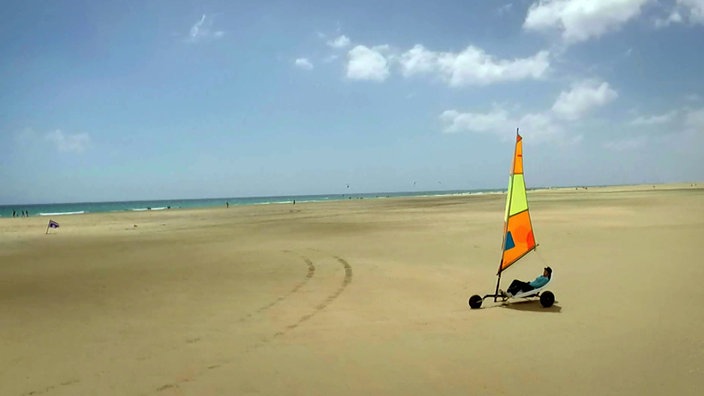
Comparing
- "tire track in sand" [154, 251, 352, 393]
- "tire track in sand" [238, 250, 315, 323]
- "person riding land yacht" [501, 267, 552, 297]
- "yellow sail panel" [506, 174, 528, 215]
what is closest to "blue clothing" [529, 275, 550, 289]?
"person riding land yacht" [501, 267, 552, 297]

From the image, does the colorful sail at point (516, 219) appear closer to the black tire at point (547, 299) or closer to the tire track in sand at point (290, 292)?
the black tire at point (547, 299)

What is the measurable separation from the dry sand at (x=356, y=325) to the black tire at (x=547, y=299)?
0.53 ft

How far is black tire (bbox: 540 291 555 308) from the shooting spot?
879cm

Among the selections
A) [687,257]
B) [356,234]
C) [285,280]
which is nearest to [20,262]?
[285,280]

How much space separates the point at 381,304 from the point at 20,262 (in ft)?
52.2

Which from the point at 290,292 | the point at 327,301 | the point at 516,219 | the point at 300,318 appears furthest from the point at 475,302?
the point at 290,292

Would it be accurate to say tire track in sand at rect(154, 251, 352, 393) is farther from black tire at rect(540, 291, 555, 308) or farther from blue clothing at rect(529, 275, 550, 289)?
black tire at rect(540, 291, 555, 308)

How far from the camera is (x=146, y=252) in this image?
1925cm

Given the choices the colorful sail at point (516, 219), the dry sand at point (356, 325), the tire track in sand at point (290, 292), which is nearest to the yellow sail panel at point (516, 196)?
the colorful sail at point (516, 219)

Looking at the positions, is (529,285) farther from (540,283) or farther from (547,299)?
(547,299)

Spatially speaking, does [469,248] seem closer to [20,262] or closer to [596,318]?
[596,318]

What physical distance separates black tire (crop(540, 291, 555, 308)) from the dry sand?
0.16 meters

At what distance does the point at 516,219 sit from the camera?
10.3 meters

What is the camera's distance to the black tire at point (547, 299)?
8.79 m
